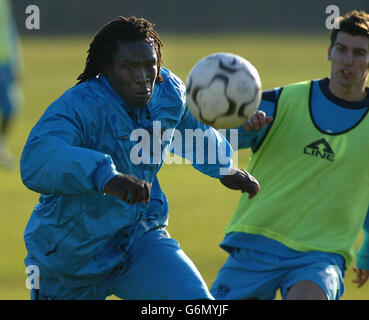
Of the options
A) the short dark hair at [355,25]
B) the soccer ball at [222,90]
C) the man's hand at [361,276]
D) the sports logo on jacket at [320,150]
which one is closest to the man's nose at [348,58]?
the short dark hair at [355,25]

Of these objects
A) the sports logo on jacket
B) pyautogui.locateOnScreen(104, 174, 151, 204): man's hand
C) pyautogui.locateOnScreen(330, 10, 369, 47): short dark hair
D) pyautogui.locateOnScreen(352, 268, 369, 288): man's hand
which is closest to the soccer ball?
pyautogui.locateOnScreen(104, 174, 151, 204): man's hand

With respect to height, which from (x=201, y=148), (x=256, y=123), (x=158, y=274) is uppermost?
(x=256, y=123)

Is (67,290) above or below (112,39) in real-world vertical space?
below

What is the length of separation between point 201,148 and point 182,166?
11.7m

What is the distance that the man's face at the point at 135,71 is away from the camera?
18.0 feet

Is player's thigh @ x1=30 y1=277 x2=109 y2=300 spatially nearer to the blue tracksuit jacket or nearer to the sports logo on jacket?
the blue tracksuit jacket

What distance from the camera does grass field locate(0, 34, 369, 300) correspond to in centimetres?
1044

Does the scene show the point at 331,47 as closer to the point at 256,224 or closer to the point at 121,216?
the point at 256,224

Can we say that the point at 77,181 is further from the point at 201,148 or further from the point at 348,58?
the point at 348,58

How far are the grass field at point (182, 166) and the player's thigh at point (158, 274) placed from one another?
3117mm

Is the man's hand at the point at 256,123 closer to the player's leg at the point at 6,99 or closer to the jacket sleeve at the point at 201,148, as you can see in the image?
the jacket sleeve at the point at 201,148

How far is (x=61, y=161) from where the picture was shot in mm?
4949

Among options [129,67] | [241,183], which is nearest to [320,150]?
[241,183]

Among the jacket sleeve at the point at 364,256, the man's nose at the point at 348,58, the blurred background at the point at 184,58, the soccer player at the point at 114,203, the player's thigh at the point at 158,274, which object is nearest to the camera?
the soccer player at the point at 114,203
